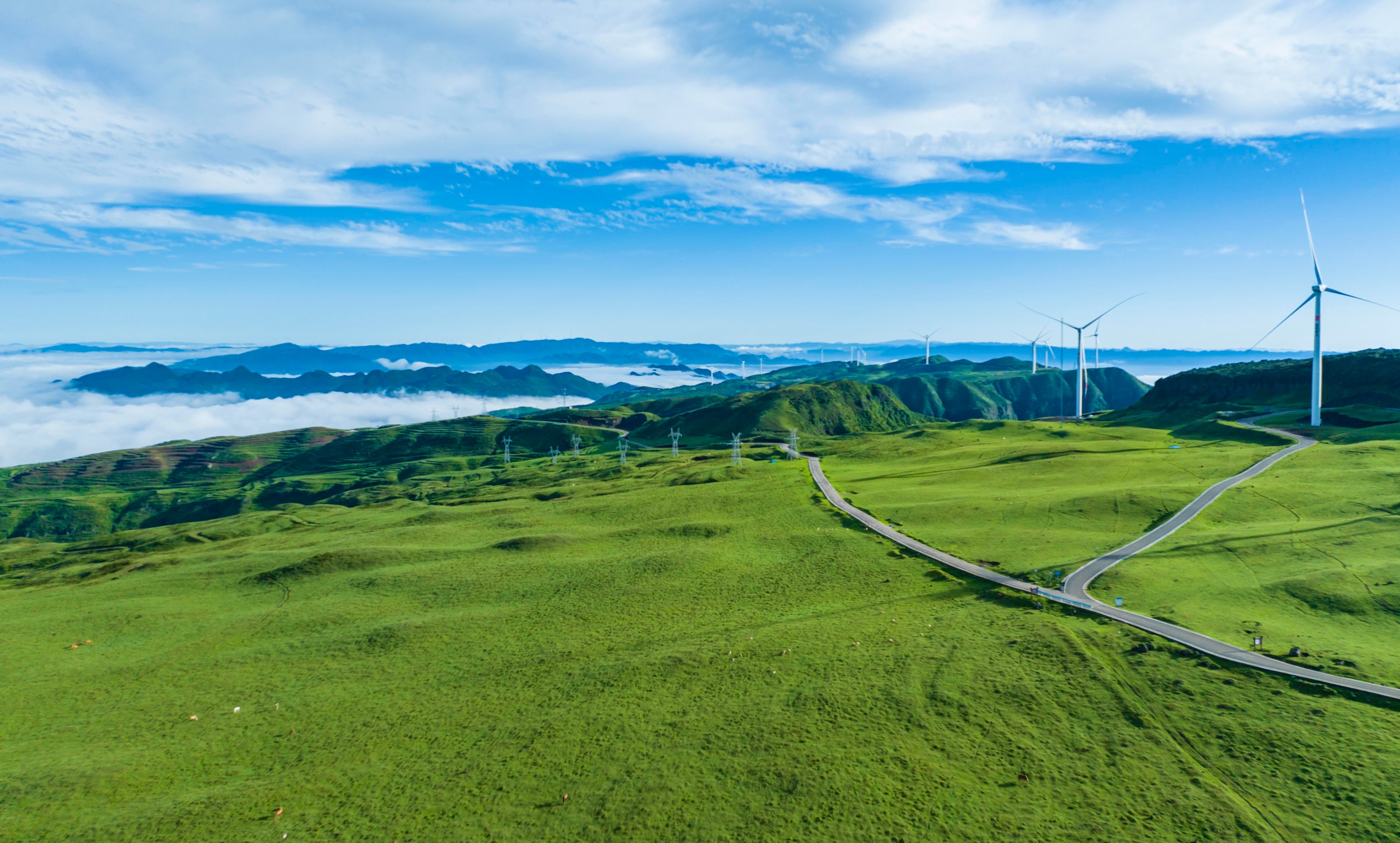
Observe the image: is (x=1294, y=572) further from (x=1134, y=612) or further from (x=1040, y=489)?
(x=1040, y=489)

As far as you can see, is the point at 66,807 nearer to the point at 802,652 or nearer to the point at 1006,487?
the point at 802,652

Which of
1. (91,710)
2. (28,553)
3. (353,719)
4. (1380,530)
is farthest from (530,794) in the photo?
(28,553)

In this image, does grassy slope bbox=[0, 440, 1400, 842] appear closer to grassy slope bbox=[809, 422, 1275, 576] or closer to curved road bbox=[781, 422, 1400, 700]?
curved road bbox=[781, 422, 1400, 700]

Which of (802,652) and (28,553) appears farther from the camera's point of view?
(28,553)

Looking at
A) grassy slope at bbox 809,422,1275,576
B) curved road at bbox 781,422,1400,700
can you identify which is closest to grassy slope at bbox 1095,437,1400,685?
curved road at bbox 781,422,1400,700

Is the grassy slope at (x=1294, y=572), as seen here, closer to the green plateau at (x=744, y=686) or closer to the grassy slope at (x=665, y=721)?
the green plateau at (x=744, y=686)

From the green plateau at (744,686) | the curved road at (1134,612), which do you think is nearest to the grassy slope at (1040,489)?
the green plateau at (744,686)
